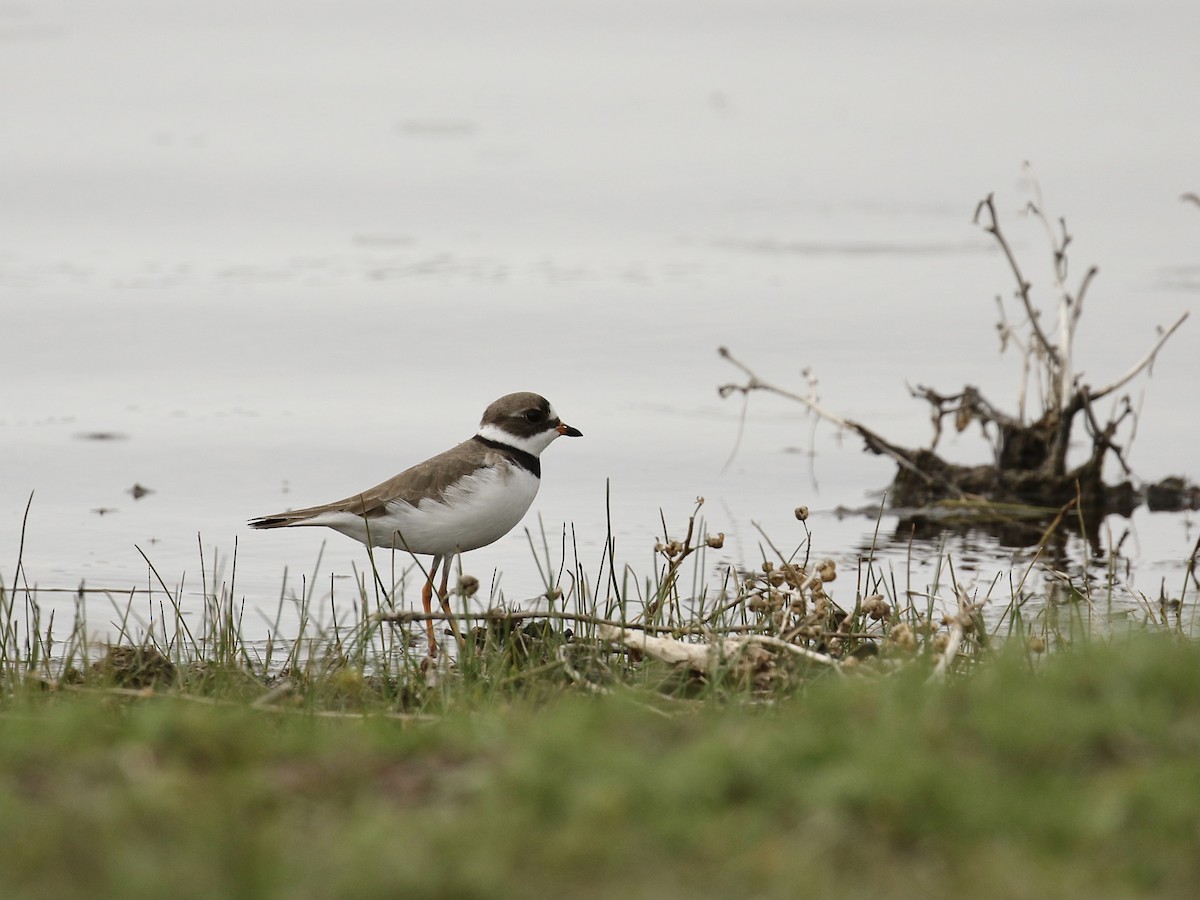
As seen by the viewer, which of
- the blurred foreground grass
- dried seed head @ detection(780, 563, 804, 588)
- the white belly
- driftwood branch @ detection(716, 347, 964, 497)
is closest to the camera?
the blurred foreground grass

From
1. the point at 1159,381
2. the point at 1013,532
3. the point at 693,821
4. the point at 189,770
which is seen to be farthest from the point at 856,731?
the point at 1159,381

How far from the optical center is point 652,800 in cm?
429

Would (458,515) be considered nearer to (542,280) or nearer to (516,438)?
(516,438)

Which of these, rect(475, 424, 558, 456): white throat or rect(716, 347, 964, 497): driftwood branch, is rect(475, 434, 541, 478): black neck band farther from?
rect(716, 347, 964, 497): driftwood branch

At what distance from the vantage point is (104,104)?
71.3 ft

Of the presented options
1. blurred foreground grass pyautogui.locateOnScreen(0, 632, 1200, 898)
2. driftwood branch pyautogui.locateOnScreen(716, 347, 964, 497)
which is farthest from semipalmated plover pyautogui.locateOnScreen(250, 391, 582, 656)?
blurred foreground grass pyautogui.locateOnScreen(0, 632, 1200, 898)

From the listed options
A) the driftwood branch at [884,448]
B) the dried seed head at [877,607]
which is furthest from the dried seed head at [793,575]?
the driftwood branch at [884,448]

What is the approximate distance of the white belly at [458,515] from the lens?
26.8ft

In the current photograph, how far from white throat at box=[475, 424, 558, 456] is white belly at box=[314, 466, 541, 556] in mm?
266

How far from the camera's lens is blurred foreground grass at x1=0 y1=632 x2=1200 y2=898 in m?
3.93

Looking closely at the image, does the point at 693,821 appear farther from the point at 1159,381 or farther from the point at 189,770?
the point at 1159,381

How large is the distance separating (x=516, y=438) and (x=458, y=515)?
594 mm

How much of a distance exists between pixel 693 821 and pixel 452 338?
987cm

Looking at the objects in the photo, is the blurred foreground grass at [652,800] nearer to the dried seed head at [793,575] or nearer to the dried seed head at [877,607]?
the dried seed head at [877,607]
